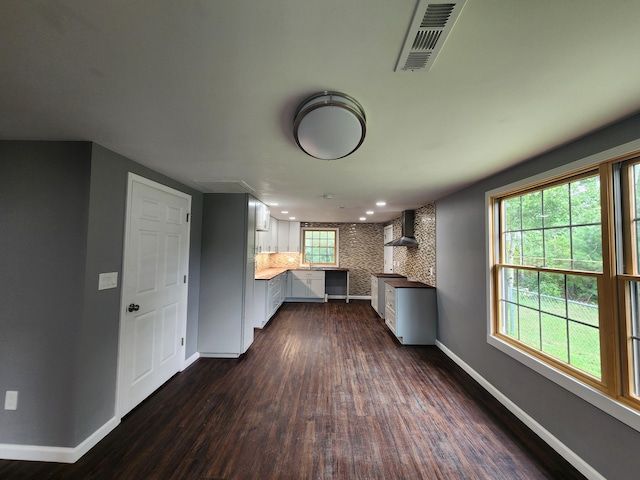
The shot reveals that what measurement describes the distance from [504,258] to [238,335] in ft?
10.7

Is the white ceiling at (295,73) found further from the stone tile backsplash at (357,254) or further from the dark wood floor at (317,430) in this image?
the stone tile backsplash at (357,254)

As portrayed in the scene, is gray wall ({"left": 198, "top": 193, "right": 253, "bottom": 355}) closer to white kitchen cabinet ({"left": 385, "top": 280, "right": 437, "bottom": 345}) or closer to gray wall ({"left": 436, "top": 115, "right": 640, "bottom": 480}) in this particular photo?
white kitchen cabinet ({"left": 385, "top": 280, "right": 437, "bottom": 345})

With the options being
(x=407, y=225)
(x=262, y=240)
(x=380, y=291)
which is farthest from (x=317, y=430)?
(x=262, y=240)

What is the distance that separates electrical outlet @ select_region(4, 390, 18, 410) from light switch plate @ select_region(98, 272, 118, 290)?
0.85 m

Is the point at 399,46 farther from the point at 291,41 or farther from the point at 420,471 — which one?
the point at 420,471

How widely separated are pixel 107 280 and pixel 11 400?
3.12 feet

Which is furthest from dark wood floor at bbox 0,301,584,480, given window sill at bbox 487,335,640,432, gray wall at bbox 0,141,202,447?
window sill at bbox 487,335,640,432

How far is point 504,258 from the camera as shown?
8.15ft

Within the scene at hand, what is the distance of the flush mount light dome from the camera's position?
122cm

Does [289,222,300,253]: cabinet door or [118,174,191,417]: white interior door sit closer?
[118,174,191,417]: white interior door

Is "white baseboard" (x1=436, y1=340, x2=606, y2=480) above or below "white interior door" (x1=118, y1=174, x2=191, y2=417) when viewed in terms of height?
below

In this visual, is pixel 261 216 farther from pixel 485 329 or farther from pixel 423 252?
pixel 485 329

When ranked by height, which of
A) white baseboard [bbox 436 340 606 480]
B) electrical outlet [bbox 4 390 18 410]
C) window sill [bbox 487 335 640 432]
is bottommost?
white baseboard [bbox 436 340 606 480]

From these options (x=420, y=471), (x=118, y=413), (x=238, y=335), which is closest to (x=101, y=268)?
(x=118, y=413)
